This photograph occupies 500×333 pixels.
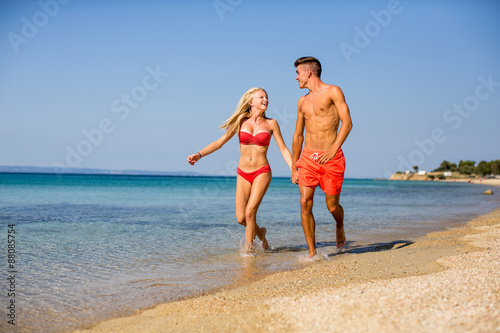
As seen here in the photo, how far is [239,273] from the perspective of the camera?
5.47m

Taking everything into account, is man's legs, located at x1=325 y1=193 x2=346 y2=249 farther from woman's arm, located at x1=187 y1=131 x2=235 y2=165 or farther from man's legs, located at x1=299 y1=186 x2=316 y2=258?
woman's arm, located at x1=187 y1=131 x2=235 y2=165

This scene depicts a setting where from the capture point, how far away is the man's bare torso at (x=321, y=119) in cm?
561

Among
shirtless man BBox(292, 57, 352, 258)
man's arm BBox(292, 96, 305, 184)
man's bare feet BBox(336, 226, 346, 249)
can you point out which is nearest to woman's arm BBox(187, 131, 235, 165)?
man's arm BBox(292, 96, 305, 184)

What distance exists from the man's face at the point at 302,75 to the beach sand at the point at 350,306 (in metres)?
2.62

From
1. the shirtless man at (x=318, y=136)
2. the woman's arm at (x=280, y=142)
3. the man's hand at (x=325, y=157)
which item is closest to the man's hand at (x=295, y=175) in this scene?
the shirtless man at (x=318, y=136)

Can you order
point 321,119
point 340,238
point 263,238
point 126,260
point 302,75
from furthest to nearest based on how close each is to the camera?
→ point 263,238 < point 340,238 < point 126,260 < point 302,75 < point 321,119

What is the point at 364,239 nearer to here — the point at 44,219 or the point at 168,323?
the point at 168,323

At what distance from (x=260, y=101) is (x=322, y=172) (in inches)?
61.0

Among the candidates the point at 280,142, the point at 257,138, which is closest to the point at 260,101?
the point at 257,138

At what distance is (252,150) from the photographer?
6.46 m

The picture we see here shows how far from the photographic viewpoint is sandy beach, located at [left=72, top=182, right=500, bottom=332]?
2646 millimetres

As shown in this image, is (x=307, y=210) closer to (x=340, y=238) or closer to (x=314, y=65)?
(x=340, y=238)

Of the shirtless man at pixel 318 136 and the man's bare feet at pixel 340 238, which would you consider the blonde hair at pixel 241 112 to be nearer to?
the shirtless man at pixel 318 136

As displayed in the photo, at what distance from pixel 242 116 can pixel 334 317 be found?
13.9ft
